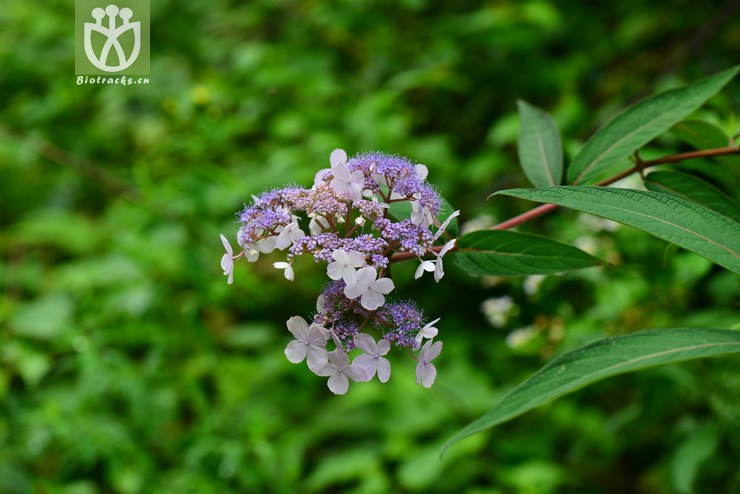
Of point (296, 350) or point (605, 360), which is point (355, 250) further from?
point (605, 360)

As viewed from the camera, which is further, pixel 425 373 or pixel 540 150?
pixel 540 150

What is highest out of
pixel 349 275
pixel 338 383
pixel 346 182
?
pixel 346 182

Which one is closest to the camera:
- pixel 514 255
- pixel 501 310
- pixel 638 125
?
pixel 514 255

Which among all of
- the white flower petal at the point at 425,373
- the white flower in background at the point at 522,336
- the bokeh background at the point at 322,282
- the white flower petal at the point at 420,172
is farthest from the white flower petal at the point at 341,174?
the white flower in background at the point at 522,336

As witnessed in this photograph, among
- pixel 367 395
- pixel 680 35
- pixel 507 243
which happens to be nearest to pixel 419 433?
pixel 367 395

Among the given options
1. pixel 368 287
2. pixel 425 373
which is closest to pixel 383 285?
pixel 368 287

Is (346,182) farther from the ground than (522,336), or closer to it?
farther from the ground
